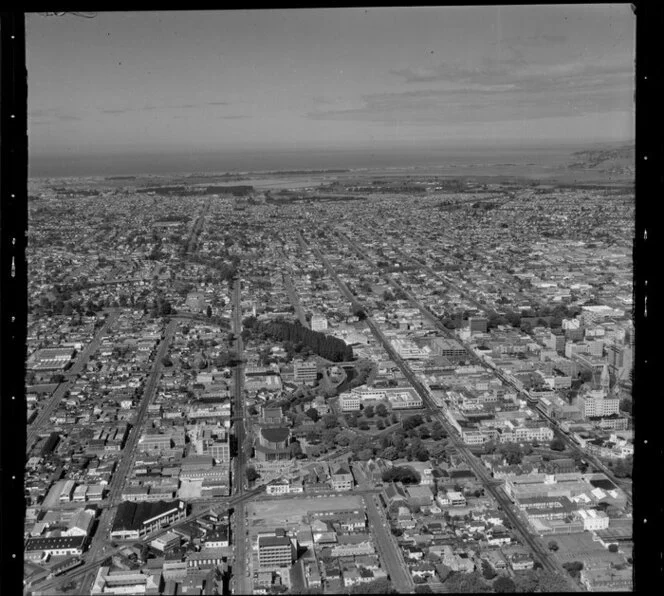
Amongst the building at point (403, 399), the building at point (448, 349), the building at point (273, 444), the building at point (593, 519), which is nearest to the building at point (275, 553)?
the building at point (273, 444)

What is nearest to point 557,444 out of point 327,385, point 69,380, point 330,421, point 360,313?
point 330,421

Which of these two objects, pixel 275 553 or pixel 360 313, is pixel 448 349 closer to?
pixel 360 313

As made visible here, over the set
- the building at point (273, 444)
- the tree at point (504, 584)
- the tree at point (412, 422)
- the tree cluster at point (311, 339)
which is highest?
the tree cluster at point (311, 339)

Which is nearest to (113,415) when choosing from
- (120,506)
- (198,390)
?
(198,390)

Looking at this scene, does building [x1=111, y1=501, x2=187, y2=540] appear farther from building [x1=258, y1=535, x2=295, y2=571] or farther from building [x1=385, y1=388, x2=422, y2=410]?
building [x1=385, y1=388, x2=422, y2=410]

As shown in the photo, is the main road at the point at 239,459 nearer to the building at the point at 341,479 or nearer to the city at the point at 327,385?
the city at the point at 327,385

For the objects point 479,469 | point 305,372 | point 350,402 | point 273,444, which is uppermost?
point 305,372

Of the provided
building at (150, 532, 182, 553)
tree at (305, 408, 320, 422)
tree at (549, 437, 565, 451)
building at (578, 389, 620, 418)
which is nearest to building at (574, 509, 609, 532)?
tree at (549, 437, 565, 451)
